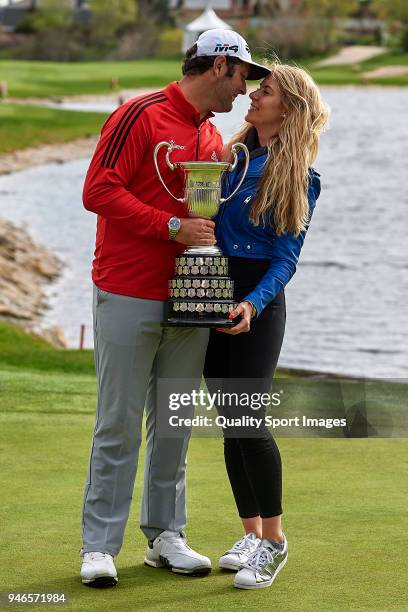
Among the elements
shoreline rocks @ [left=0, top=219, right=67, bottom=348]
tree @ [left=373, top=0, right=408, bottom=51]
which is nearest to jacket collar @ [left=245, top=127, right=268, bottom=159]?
shoreline rocks @ [left=0, top=219, right=67, bottom=348]

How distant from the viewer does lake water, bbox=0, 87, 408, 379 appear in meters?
17.0

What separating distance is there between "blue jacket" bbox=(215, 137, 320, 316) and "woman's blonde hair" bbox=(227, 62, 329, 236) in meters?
0.03

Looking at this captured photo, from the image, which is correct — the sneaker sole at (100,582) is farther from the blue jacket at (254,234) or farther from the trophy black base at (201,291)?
the blue jacket at (254,234)

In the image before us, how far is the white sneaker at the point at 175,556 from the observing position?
4043 mm

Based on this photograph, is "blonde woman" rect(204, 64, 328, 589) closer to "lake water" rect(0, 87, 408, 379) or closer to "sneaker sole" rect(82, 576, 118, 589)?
"sneaker sole" rect(82, 576, 118, 589)

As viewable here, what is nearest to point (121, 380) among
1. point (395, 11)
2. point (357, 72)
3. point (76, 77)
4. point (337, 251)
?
point (337, 251)

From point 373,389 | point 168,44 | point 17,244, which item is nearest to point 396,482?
point 373,389

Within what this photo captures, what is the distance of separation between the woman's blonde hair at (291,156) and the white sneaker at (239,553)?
943 mm

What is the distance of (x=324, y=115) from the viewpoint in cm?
400

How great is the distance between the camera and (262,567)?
390 cm

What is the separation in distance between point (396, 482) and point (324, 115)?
5.95ft

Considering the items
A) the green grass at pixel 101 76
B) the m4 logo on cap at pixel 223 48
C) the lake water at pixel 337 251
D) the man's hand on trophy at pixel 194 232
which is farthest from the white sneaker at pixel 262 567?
the green grass at pixel 101 76

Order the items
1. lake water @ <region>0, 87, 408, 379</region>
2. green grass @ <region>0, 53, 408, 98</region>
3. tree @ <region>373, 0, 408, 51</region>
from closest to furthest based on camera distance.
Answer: lake water @ <region>0, 87, 408, 379</region>, green grass @ <region>0, 53, 408, 98</region>, tree @ <region>373, 0, 408, 51</region>

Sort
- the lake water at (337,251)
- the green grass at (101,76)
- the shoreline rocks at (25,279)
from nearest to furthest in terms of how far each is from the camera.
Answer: the shoreline rocks at (25,279), the lake water at (337,251), the green grass at (101,76)
